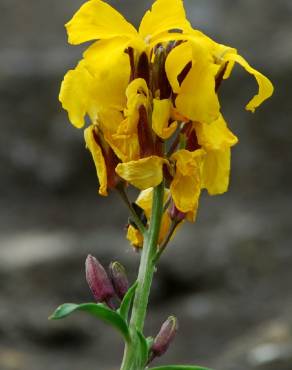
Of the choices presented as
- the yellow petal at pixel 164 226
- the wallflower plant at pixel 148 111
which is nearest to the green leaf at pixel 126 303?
the wallflower plant at pixel 148 111

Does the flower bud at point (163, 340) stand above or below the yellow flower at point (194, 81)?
below

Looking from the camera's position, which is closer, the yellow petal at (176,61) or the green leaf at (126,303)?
the yellow petal at (176,61)

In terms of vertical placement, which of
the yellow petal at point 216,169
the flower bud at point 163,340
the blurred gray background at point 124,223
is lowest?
the blurred gray background at point 124,223

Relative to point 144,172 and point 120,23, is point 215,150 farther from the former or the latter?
point 120,23

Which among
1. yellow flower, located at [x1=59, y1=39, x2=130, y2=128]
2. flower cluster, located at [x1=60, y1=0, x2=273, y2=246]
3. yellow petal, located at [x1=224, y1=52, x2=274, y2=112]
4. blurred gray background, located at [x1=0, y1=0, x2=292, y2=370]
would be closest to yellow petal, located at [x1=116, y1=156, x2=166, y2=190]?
flower cluster, located at [x1=60, y1=0, x2=273, y2=246]

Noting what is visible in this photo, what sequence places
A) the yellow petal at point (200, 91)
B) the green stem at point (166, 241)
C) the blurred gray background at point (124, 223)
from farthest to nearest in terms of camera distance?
the blurred gray background at point (124, 223)
the green stem at point (166, 241)
the yellow petal at point (200, 91)

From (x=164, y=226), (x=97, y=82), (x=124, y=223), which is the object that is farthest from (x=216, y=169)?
(x=124, y=223)

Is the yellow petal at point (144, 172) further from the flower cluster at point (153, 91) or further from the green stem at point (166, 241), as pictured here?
the green stem at point (166, 241)

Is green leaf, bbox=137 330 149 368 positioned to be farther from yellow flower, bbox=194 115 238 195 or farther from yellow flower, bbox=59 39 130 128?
yellow flower, bbox=59 39 130 128
